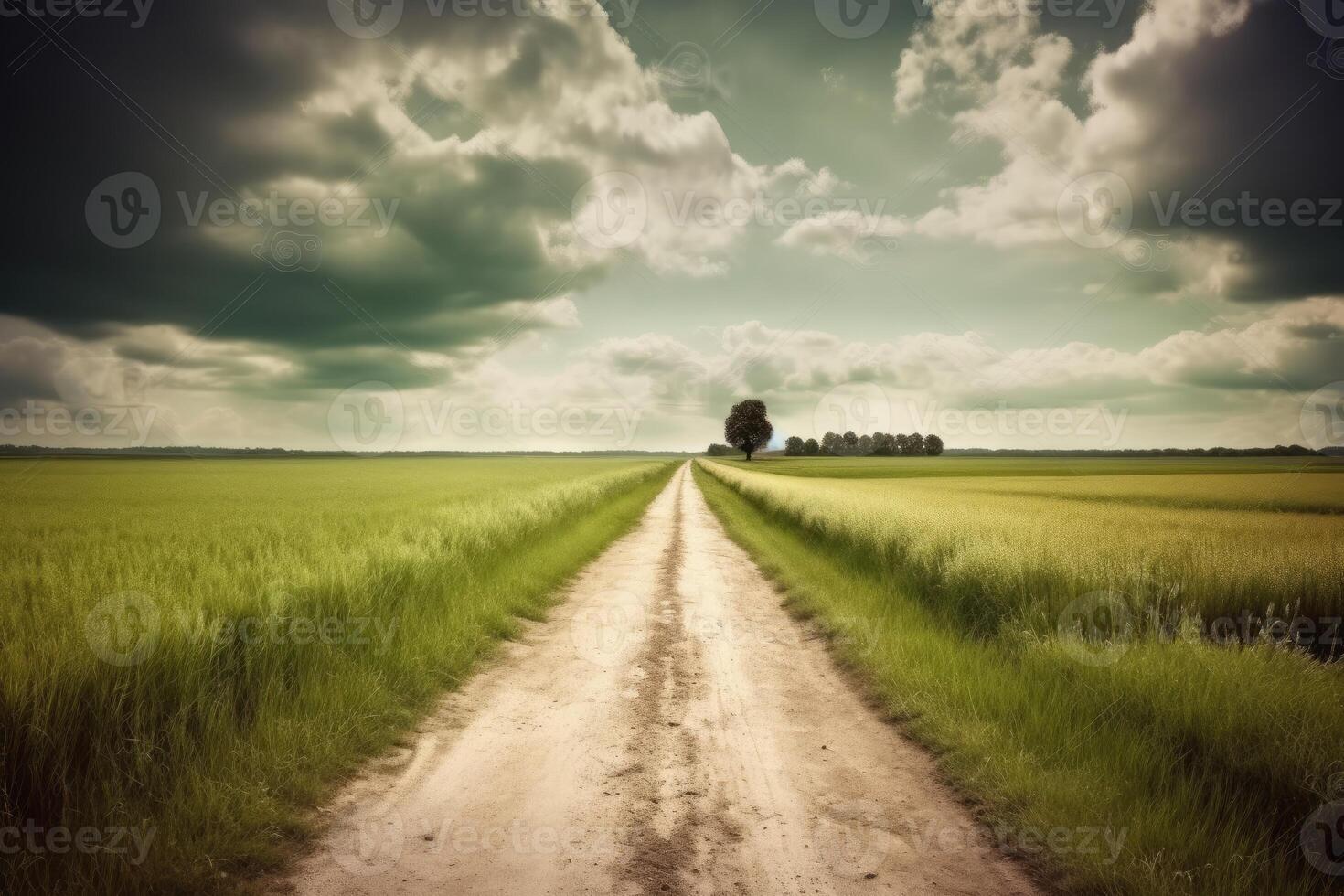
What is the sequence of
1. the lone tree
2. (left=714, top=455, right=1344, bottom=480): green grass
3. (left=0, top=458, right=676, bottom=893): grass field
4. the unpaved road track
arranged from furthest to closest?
the lone tree → (left=714, top=455, right=1344, bottom=480): green grass → (left=0, top=458, right=676, bottom=893): grass field → the unpaved road track

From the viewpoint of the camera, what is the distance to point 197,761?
3.96 metres

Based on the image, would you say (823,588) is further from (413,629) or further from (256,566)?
(256,566)

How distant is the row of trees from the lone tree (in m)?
40.5

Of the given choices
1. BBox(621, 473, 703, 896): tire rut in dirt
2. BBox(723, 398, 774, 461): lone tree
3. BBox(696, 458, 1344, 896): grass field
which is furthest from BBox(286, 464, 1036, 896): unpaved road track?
BBox(723, 398, 774, 461): lone tree

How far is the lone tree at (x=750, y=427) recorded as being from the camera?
11406cm

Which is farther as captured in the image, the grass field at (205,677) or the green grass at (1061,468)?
the green grass at (1061,468)

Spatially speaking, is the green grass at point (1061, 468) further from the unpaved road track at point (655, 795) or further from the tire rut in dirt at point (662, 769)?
the unpaved road track at point (655, 795)

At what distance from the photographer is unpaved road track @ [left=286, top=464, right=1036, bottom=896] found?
10.6 ft

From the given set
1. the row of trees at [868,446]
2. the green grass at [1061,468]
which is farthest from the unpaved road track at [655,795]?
the row of trees at [868,446]

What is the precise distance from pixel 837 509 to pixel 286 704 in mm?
13660

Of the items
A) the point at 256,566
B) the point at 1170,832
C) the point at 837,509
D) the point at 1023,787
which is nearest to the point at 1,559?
the point at 256,566

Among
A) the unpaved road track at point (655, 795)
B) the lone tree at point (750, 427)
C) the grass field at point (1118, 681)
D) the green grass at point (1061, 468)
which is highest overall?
the lone tree at point (750, 427)

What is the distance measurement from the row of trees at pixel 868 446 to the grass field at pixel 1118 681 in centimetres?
14243

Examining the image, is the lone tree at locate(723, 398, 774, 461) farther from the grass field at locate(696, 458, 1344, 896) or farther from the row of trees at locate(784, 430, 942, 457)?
the grass field at locate(696, 458, 1344, 896)
